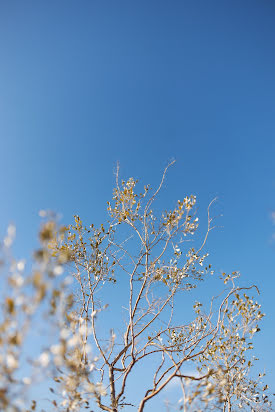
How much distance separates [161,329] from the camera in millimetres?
7156

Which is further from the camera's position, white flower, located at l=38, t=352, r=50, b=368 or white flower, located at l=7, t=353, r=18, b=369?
white flower, located at l=38, t=352, r=50, b=368

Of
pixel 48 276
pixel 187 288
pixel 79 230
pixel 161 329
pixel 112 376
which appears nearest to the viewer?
pixel 48 276

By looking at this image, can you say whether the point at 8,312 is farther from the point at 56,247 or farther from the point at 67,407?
the point at 56,247

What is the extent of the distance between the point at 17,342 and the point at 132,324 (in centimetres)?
442

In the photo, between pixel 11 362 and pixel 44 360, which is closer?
pixel 11 362

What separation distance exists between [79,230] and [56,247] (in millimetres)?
808

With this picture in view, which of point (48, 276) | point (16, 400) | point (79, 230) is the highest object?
point (79, 230)

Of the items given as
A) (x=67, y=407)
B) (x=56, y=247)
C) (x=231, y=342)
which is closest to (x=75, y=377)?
(x=67, y=407)

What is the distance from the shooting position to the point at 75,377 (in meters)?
3.70

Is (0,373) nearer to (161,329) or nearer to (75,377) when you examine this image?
(75,377)

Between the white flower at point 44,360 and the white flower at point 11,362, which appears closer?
the white flower at point 11,362

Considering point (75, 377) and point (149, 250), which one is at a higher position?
point (149, 250)

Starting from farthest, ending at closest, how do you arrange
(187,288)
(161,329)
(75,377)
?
(187,288) < (161,329) < (75,377)

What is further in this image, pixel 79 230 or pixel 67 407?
pixel 79 230
